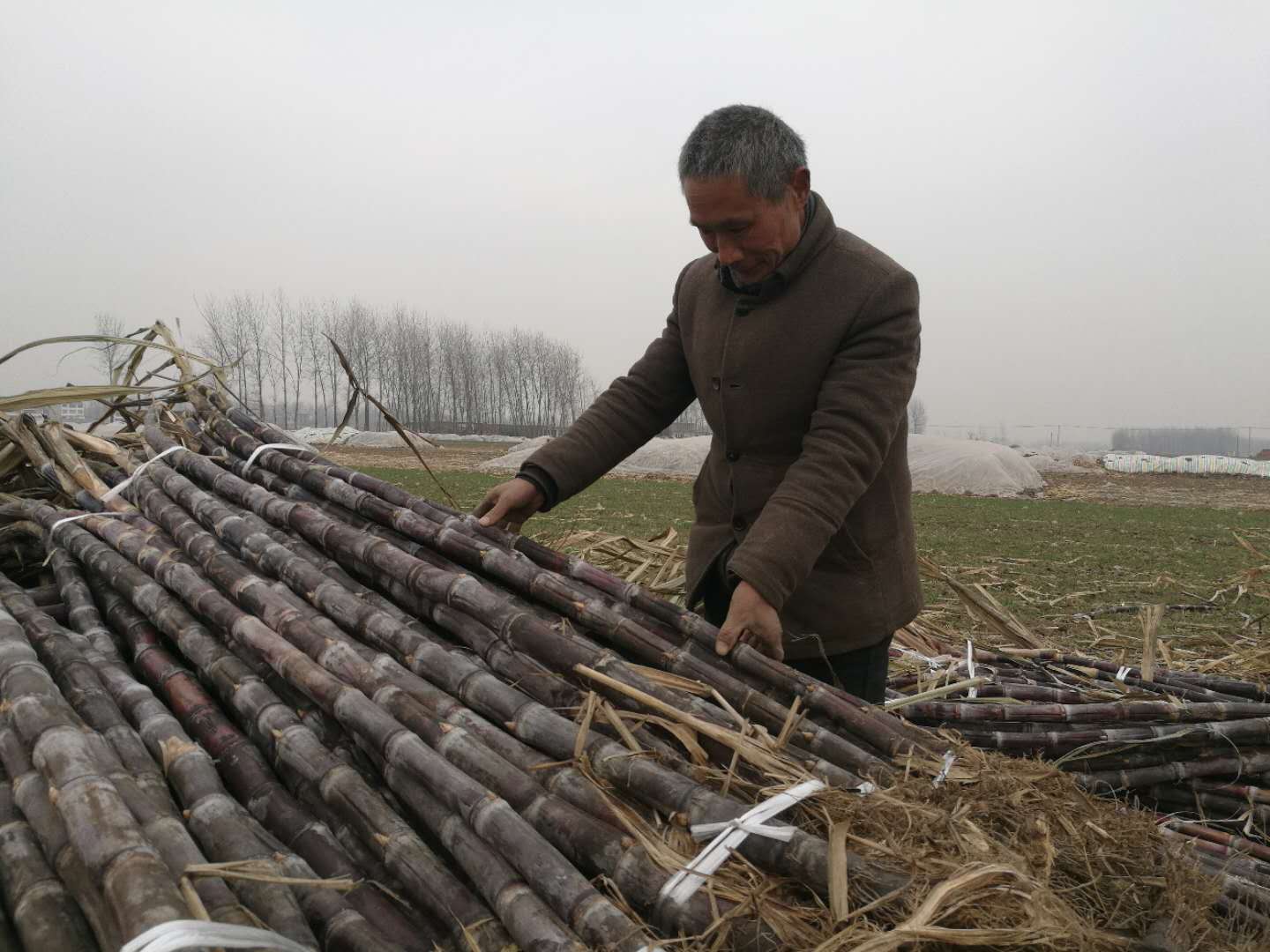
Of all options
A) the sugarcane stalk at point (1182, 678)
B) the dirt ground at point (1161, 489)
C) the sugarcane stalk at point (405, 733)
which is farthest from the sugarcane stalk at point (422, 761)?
the dirt ground at point (1161, 489)

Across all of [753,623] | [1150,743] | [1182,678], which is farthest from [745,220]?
[1182,678]

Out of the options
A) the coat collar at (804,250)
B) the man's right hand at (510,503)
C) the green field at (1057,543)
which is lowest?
the green field at (1057,543)

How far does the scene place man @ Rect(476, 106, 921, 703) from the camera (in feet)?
6.31

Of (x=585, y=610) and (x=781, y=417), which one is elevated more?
(x=781, y=417)

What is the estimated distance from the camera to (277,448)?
257 centimetres

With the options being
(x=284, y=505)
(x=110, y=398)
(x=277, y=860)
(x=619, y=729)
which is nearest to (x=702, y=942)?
(x=619, y=729)

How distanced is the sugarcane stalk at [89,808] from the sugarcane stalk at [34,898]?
0.23 ft

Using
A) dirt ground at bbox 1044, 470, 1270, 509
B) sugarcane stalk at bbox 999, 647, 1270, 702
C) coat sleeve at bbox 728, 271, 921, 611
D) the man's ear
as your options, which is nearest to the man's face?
the man's ear

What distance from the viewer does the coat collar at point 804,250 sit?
2158mm

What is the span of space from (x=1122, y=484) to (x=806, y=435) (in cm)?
3753

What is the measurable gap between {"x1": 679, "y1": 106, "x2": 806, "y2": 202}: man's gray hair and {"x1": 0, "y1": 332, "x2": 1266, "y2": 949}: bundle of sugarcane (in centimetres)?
96

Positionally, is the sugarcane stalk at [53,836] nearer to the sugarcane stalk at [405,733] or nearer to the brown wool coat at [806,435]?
the sugarcane stalk at [405,733]

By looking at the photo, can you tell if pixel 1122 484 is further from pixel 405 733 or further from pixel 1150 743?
pixel 405 733

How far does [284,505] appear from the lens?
2.17 metres
